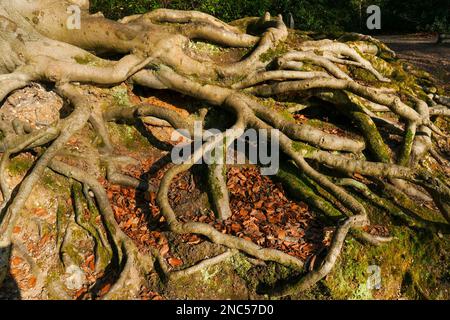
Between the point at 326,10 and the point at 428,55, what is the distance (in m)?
5.81

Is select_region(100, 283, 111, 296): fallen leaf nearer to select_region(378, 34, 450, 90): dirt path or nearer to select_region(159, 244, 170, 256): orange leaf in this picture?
select_region(159, 244, 170, 256): orange leaf

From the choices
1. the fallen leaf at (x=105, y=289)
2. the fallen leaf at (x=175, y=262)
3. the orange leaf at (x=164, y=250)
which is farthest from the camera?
the orange leaf at (x=164, y=250)

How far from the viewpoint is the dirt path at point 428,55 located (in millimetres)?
10375

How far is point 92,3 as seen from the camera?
13.1 metres

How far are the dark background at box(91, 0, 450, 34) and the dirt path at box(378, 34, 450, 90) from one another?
6.56 ft

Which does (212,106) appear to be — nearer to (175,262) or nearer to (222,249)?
(222,249)

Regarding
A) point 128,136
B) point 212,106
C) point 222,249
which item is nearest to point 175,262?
point 222,249

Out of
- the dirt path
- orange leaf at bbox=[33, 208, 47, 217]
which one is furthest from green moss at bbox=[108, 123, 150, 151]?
the dirt path

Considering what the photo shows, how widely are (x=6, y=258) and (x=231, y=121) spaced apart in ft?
11.9

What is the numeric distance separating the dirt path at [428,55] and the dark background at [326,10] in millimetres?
2000

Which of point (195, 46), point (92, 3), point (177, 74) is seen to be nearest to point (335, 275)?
point (177, 74)

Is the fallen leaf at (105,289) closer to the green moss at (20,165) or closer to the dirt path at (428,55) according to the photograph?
the green moss at (20,165)

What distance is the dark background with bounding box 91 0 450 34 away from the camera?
12.5 meters

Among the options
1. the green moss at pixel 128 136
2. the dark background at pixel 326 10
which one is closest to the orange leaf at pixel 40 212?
the green moss at pixel 128 136
